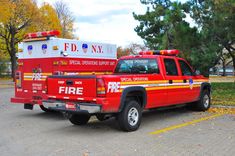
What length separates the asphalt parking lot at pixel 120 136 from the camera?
21.7ft

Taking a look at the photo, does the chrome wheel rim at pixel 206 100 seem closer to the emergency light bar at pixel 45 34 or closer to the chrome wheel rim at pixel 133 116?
the chrome wheel rim at pixel 133 116

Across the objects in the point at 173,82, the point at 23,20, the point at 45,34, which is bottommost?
the point at 173,82

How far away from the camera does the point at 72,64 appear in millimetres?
10914

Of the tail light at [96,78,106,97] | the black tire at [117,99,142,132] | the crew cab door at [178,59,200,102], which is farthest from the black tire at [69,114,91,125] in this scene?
the crew cab door at [178,59,200,102]

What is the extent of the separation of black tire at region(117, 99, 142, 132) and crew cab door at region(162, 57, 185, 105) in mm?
1427

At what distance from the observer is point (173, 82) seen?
9914mm

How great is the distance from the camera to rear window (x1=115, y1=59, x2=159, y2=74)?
31.7ft

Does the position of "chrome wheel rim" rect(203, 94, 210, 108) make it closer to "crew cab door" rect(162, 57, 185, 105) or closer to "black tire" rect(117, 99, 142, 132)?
"crew cab door" rect(162, 57, 185, 105)

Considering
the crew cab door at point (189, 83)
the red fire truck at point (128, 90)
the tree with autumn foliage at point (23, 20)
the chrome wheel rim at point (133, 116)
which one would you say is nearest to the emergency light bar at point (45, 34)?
the red fire truck at point (128, 90)

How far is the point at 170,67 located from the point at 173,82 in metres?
0.48

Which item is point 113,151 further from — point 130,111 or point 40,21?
point 40,21

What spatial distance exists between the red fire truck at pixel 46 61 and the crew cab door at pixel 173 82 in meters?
2.77

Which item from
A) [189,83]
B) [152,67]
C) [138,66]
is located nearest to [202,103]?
[189,83]

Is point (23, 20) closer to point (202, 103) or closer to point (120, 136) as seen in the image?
point (202, 103)
